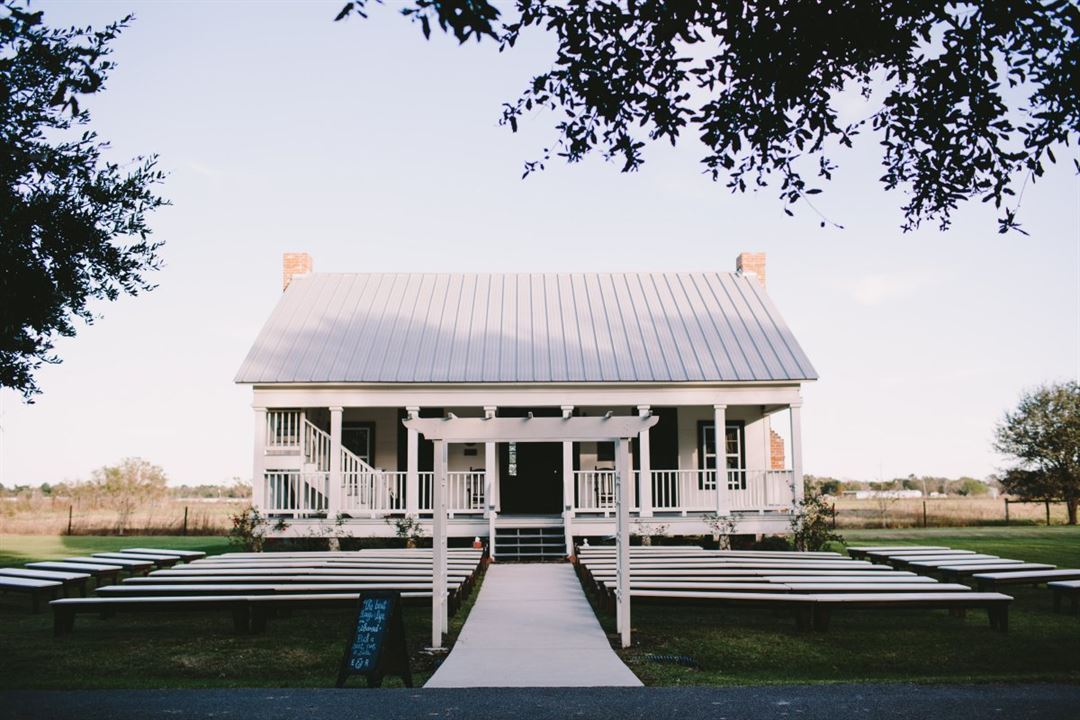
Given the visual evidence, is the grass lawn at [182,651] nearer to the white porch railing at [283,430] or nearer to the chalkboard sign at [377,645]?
the chalkboard sign at [377,645]

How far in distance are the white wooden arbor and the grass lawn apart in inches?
33.0

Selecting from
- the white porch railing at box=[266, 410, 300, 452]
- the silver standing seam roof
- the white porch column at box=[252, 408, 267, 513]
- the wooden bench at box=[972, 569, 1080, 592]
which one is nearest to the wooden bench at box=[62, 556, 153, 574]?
the white porch column at box=[252, 408, 267, 513]

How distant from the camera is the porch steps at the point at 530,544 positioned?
Answer: 19234 millimetres

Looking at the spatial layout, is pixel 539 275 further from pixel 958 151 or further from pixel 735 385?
pixel 958 151

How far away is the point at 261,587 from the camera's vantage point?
11820mm

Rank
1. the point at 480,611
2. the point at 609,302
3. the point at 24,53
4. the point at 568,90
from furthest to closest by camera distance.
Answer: the point at 609,302 → the point at 480,611 → the point at 24,53 → the point at 568,90

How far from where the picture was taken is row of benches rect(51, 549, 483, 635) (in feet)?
36.7

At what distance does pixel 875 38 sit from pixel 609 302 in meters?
17.6

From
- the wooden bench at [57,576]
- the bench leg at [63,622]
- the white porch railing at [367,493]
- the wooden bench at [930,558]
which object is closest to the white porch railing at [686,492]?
the wooden bench at [930,558]

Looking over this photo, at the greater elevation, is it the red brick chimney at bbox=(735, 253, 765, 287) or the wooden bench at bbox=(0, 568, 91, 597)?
the red brick chimney at bbox=(735, 253, 765, 287)

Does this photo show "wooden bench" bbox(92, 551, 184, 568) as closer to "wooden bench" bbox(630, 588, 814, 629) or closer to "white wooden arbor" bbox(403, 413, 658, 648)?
"white wooden arbor" bbox(403, 413, 658, 648)

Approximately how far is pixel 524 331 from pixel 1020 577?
12552 millimetres

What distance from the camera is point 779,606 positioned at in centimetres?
1136

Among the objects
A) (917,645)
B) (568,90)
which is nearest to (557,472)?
(917,645)
